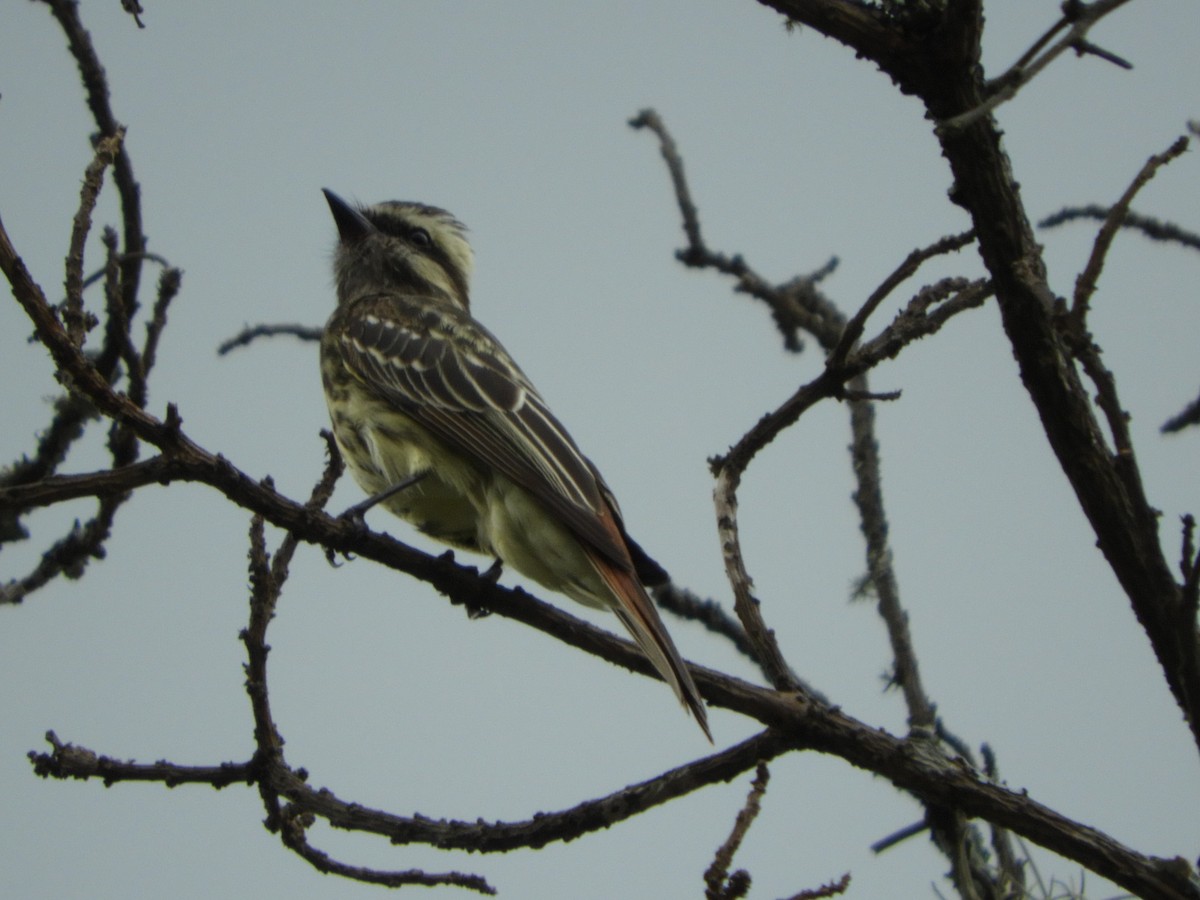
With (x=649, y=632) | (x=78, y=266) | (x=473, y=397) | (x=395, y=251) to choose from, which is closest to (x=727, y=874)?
(x=649, y=632)

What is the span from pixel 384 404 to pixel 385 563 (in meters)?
2.03

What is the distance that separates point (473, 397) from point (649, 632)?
2.26 metres

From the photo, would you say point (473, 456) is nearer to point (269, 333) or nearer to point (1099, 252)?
point (269, 333)

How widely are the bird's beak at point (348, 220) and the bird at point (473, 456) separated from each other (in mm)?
1073

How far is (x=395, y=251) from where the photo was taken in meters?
9.13

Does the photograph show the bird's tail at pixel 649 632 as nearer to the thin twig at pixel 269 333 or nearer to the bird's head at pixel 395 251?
the thin twig at pixel 269 333

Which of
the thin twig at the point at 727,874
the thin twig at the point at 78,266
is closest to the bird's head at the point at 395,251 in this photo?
the thin twig at the point at 78,266

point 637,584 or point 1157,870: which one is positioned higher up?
point 637,584

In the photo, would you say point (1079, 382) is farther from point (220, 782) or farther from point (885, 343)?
point (220, 782)

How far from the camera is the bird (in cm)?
557

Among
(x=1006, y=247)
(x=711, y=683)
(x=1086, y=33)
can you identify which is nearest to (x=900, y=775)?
(x=711, y=683)

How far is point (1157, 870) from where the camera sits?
3.55m

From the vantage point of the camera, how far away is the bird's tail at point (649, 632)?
418 cm

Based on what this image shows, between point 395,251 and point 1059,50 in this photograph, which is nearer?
point 1059,50
